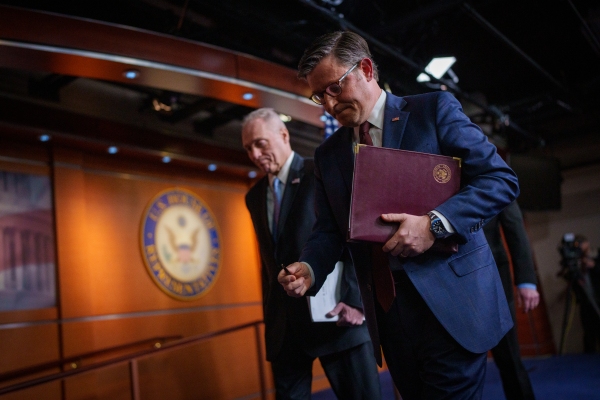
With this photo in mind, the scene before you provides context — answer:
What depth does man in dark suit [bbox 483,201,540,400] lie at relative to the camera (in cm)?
298

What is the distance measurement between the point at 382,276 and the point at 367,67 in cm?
63

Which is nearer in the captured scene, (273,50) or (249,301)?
(273,50)

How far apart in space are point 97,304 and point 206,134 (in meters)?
2.44

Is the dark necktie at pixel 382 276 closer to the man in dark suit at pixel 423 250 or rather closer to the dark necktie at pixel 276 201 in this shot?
the man in dark suit at pixel 423 250

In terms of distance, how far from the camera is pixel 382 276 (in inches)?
63.7

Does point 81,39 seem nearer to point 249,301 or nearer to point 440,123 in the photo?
point 440,123

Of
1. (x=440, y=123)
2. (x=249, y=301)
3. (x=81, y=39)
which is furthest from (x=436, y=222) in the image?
(x=249, y=301)

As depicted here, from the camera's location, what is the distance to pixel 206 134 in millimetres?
6801

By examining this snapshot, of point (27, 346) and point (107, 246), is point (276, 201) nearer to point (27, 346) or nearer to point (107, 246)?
point (27, 346)

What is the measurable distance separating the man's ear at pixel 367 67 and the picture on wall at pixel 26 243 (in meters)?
4.14

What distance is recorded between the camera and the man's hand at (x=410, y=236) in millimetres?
1436

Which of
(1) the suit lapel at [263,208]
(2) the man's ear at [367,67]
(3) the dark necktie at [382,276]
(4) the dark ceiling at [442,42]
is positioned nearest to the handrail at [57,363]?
(4) the dark ceiling at [442,42]

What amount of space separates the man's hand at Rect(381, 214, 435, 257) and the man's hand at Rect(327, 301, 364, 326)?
2.99 feet

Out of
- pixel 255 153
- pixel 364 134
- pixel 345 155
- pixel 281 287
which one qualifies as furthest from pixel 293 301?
pixel 364 134
